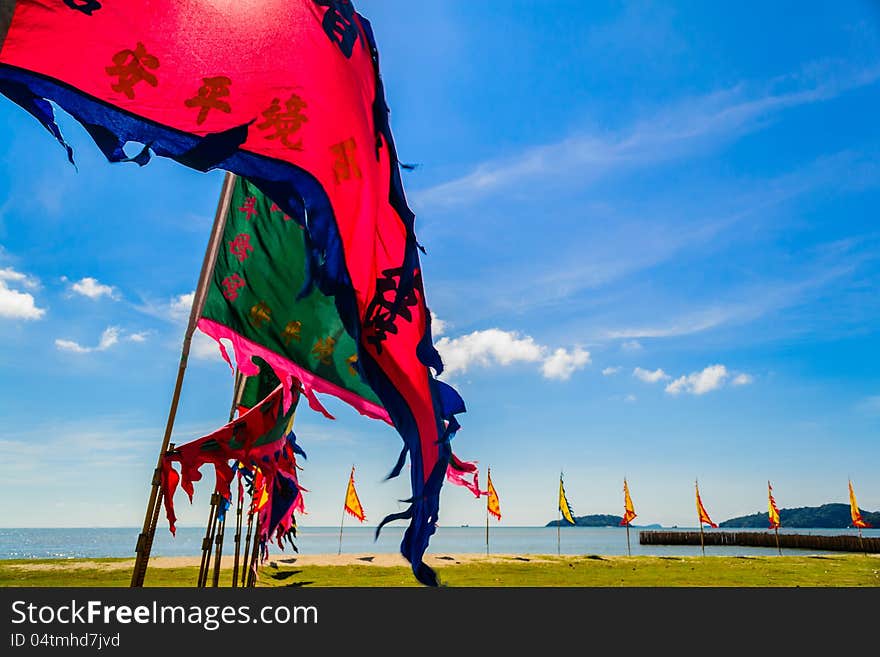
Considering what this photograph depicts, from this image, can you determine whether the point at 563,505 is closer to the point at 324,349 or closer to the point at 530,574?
the point at 530,574

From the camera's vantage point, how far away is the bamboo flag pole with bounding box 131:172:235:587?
4.45m

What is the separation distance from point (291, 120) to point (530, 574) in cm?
2243

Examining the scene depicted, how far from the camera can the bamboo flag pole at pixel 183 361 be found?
445 centimetres

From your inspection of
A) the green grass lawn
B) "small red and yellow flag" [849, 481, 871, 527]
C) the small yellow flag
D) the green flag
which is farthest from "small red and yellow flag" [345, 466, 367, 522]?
"small red and yellow flag" [849, 481, 871, 527]

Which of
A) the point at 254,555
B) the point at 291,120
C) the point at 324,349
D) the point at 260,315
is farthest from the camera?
the point at 254,555

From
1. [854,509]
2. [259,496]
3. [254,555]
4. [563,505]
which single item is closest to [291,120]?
[259,496]

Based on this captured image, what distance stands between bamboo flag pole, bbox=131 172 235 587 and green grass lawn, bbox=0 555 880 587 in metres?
12.9

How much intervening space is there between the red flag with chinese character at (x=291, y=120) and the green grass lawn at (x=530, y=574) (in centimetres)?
1460

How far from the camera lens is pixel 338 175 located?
303 centimetres

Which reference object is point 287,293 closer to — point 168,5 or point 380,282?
→ point 380,282

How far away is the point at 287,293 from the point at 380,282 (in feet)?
7.60

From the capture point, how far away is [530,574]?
2253 centimetres

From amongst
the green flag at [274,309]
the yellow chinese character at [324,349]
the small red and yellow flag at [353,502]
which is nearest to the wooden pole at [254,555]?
the green flag at [274,309]
